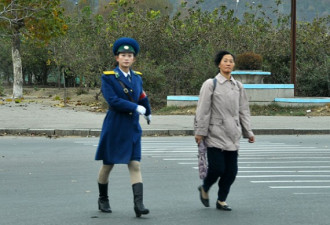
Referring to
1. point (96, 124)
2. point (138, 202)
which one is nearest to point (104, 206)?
point (138, 202)

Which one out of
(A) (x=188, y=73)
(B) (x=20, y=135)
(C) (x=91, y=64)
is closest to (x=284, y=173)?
(B) (x=20, y=135)

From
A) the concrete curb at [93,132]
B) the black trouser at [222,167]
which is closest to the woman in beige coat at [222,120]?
the black trouser at [222,167]

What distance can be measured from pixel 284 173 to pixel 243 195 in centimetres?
201

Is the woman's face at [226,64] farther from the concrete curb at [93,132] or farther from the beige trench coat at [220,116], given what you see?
the concrete curb at [93,132]

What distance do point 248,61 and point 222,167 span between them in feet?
58.6

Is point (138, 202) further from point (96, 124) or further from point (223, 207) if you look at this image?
point (96, 124)

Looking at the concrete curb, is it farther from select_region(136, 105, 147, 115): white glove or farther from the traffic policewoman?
select_region(136, 105, 147, 115): white glove

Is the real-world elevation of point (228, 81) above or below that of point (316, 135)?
above

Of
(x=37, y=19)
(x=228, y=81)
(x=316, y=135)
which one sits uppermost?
(x=37, y=19)

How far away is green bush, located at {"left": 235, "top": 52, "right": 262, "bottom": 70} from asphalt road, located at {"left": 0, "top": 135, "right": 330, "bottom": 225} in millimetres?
10384

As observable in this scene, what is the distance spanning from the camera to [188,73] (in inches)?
1089

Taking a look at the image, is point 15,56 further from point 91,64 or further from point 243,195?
point 243,195

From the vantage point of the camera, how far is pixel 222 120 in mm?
7504

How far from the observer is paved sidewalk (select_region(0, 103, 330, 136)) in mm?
18078
